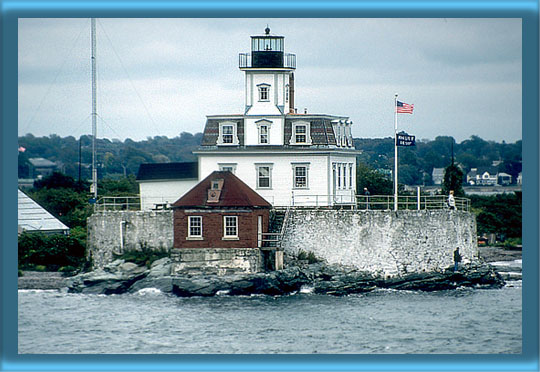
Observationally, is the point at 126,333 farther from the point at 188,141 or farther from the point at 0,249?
the point at 188,141

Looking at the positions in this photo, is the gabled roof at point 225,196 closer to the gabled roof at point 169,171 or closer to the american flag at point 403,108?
the gabled roof at point 169,171

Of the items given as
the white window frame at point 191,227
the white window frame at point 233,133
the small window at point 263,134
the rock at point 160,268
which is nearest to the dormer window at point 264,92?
the small window at point 263,134

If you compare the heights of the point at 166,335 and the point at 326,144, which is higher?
the point at 326,144

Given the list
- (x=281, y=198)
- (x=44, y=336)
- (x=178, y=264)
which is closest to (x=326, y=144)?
(x=281, y=198)

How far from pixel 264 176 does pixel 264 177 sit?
35mm

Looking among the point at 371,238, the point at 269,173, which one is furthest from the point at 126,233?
the point at 371,238

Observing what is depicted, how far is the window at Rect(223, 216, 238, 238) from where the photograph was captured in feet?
120

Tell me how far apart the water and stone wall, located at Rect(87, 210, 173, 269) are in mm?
2840

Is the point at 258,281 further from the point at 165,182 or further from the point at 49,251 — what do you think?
the point at 49,251

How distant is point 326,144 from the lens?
131ft

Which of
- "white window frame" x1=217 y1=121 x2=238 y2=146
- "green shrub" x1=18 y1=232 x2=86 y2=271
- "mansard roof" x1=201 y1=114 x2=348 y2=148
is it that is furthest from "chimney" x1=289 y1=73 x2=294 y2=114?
"green shrub" x1=18 y1=232 x2=86 y2=271

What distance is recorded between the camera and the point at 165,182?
134ft

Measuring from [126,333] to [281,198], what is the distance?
10.5 m

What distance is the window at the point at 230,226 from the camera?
36438 millimetres
